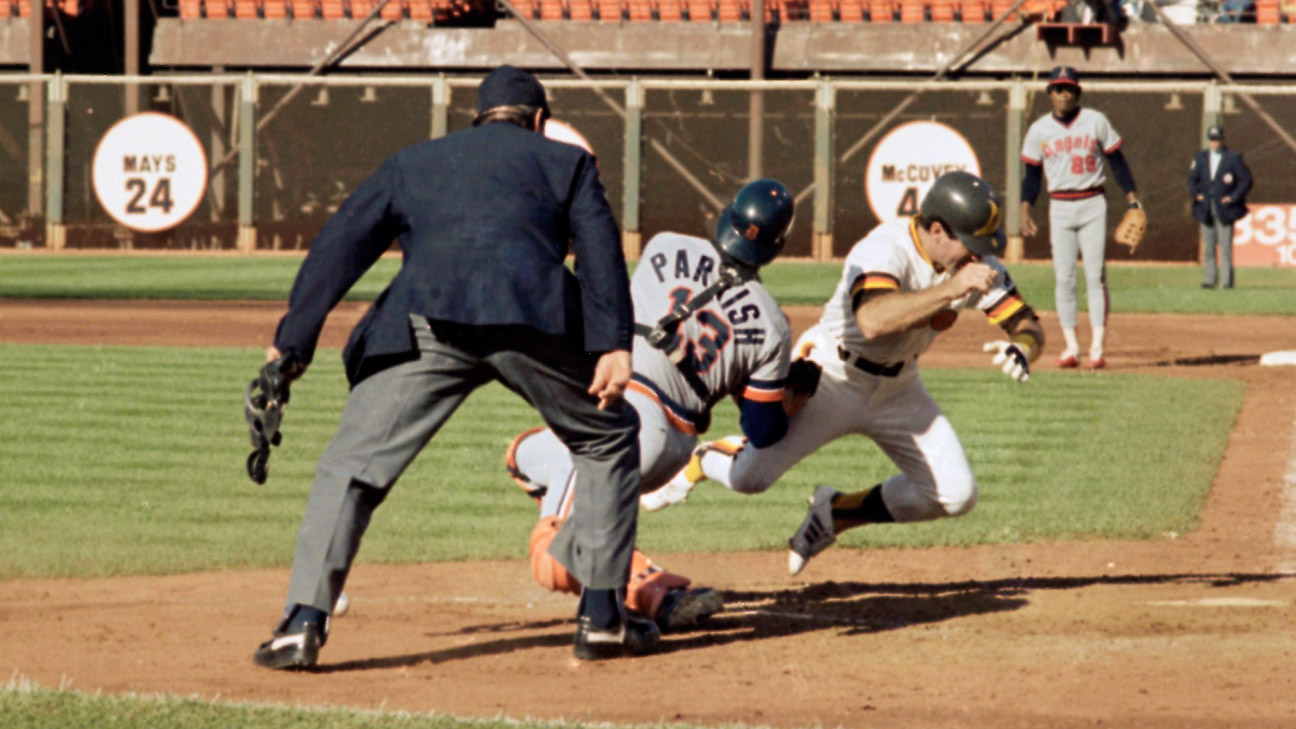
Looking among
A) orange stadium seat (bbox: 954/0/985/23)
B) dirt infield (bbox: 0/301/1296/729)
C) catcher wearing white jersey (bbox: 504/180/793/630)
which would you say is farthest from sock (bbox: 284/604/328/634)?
orange stadium seat (bbox: 954/0/985/23)

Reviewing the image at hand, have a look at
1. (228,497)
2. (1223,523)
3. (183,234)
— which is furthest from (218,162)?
(1223,523)

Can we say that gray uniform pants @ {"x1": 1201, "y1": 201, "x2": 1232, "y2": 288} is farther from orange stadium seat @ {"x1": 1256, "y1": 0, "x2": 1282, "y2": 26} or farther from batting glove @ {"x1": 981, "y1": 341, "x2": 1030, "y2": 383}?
batting glove @ {"x1": 981, "y1": 341, "x2": 1030, "y2": 383}

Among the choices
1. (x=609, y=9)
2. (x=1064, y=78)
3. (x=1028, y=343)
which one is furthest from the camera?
(x=609, y=9)

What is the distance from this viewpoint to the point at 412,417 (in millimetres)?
4941

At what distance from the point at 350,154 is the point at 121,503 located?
1962cm

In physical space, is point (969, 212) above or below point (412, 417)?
above

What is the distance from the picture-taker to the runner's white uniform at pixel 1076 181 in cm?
1246

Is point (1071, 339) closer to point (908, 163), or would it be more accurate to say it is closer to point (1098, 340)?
point (1098, 340)

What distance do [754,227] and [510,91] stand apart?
1.04 meters

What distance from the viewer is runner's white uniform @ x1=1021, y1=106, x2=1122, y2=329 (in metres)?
12.5

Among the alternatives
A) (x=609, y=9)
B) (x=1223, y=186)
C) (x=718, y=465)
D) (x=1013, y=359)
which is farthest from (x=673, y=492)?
(x=609, y=9)

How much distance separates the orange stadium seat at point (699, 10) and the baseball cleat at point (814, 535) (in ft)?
76.6

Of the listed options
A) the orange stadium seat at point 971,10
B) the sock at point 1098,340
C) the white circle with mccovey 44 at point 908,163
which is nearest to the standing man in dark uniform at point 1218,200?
the white circle with mccovey 44 at point 908,163

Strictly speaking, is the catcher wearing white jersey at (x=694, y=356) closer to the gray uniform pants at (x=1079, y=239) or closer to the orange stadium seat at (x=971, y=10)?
the gray uniform pants at (x=1079, y=239)
